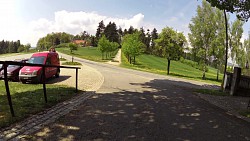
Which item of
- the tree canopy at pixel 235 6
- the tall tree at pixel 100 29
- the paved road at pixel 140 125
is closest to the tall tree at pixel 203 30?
the tree canopy at pixel 235 6

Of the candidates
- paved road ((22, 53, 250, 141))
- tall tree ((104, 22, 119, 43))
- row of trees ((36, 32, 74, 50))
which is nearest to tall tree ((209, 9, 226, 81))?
paved road ((22, 53, 250, 141))

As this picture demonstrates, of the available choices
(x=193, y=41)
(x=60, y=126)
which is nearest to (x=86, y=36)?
(x=193, y=41)

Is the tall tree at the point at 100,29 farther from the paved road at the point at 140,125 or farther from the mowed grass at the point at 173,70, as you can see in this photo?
the paved road at the point at 140,125

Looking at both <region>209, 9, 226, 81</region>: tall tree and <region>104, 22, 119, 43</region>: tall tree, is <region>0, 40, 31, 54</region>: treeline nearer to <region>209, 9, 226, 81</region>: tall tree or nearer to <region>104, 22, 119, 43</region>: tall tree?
<region>104, 22, 119, 43</region>: tall tree

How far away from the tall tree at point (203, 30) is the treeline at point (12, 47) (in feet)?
367

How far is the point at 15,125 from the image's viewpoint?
5.27 m

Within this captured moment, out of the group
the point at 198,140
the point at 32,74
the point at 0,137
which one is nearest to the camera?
the point at 0,137

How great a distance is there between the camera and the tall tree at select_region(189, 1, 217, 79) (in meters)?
37.3

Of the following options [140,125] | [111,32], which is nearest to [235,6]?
[140,125]

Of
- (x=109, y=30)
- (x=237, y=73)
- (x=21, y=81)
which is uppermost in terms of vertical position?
(x=109, y=30)

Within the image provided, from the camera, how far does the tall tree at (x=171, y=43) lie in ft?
125

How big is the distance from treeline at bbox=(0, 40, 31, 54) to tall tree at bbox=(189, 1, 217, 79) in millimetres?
112011

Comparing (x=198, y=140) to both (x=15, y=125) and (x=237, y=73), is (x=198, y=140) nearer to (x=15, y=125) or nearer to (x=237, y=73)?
(x=15, y=125)

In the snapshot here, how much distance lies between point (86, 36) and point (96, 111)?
16863 centimetres
